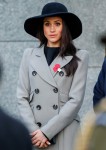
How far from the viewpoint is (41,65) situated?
16.7ft

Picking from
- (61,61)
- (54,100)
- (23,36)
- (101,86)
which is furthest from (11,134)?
(23,36)

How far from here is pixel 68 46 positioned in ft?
16.5

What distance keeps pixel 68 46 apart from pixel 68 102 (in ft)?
1.50

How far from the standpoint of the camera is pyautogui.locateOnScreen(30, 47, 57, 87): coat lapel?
4.99 meters

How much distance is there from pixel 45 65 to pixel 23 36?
231 centimetres

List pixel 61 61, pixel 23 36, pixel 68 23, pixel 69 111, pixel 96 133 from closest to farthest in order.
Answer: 1. pixel 96 133
2. pixel 69 111
3. pixel 61 61
4. pixel 68 23
5. pixel 23 36

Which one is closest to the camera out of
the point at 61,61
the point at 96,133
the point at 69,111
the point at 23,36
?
the point at 96,133

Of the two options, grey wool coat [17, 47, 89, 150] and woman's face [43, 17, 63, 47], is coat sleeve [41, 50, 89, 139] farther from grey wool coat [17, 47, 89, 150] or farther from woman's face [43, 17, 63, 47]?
woman's face [43, 17, 63, 47]

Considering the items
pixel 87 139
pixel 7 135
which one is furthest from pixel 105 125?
pixel 7 135

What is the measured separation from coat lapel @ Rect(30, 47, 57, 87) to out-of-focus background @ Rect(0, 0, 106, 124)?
2.08m

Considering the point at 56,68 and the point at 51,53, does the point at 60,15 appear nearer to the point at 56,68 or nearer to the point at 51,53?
the point at 51,53

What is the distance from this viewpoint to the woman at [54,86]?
16.2 ft

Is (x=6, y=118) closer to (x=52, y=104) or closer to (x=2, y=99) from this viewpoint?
(x=52, y=104)

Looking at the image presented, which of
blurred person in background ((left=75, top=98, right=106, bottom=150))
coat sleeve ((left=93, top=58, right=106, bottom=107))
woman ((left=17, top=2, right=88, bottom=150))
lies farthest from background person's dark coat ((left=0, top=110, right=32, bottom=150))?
coat sleeve ((left=93, top=58, right=106, bottom=107))
